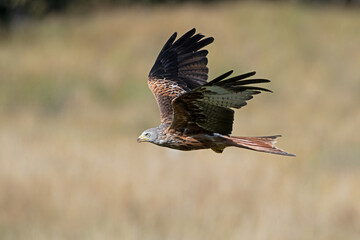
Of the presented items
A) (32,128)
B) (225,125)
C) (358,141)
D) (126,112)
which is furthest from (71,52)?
(225,125)

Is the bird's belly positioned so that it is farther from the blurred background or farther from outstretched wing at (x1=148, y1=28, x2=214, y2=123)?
the blurred background

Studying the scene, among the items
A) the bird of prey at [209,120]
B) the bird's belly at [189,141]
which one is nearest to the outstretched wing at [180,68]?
the bird of prey at [209,120]

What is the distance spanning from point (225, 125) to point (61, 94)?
654 inches

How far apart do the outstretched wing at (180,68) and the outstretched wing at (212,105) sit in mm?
1105

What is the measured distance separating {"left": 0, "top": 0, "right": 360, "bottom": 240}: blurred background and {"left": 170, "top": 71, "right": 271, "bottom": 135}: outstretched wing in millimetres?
4921

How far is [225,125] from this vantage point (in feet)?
14.0

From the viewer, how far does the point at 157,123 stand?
18.7m

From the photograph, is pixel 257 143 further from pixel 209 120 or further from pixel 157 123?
pixel 157 123

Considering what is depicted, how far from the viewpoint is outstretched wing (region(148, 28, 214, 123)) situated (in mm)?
5562

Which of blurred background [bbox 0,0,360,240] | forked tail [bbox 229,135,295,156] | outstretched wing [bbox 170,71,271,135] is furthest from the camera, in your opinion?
blurred background [bbox 0,0,360,240]

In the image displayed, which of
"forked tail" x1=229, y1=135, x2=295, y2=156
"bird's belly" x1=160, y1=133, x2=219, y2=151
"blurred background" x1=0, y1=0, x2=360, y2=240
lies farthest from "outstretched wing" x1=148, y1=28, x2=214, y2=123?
"blurred background" x1=0, y1=0, x2=360, y2=240

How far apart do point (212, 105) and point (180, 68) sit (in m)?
1.63

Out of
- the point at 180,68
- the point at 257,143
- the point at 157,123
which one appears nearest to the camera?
the point at 257,143

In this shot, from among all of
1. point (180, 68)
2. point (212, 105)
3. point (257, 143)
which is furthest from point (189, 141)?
point (180, 68)
